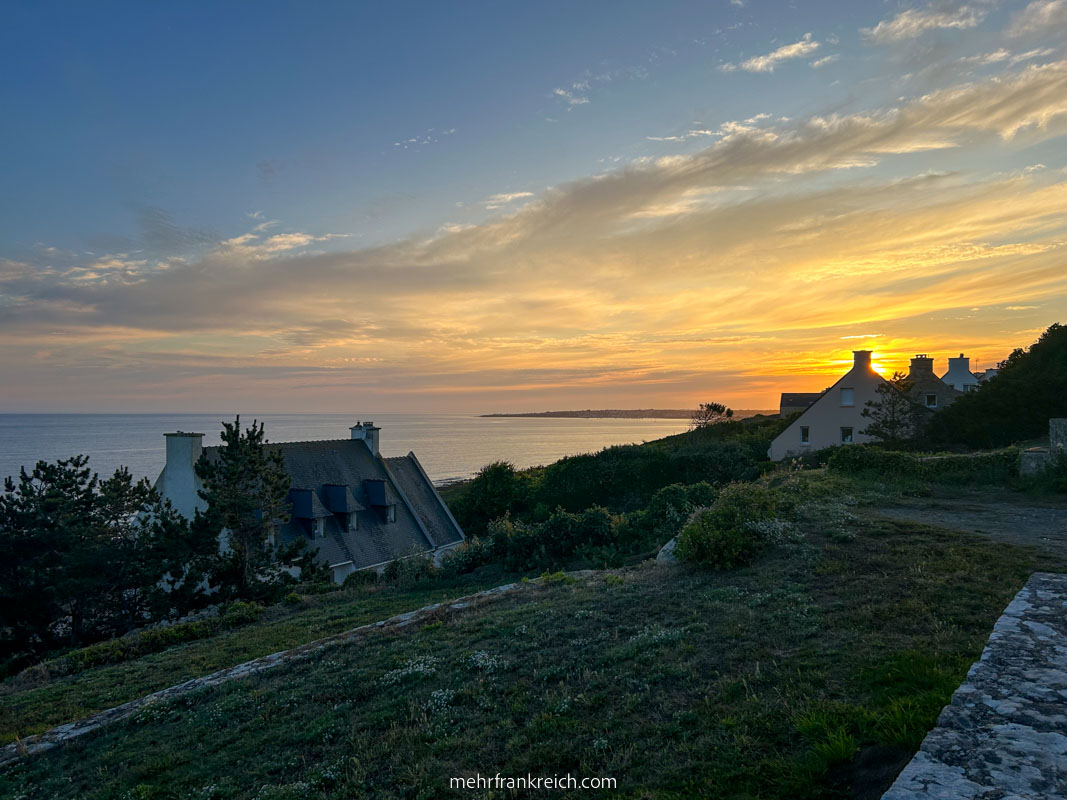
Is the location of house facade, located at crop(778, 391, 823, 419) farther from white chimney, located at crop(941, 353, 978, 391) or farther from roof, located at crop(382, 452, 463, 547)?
roof, located at crop(382, 452, 463, 547)

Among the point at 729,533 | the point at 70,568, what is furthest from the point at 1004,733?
the point at 70,568

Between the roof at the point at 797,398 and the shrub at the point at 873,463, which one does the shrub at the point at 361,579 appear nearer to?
the shrub at the point at 873,463

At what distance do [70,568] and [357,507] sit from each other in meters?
10.6

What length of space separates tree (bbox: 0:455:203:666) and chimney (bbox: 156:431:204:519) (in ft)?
9.00

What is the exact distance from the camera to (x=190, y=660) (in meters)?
11.7

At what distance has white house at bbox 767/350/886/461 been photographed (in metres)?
36.5

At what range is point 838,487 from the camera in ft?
53.1

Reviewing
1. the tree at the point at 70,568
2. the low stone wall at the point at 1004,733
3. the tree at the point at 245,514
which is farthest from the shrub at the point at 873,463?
the tree at the point at 70,568

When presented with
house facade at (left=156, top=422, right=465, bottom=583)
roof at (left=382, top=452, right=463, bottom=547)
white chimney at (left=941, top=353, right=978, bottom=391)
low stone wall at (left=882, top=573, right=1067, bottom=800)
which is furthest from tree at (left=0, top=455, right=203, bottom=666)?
white chimney at (left=941, top=353, right=978, bottom=391)

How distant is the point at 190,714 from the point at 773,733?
7.41 m

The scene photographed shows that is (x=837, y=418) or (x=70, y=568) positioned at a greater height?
(x=837, y=418)

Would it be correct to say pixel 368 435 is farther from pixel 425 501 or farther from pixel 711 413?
pixel 711 413

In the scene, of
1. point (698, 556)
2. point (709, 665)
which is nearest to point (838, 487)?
point (698, 556)

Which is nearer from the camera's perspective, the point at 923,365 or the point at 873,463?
the point at 873,463
